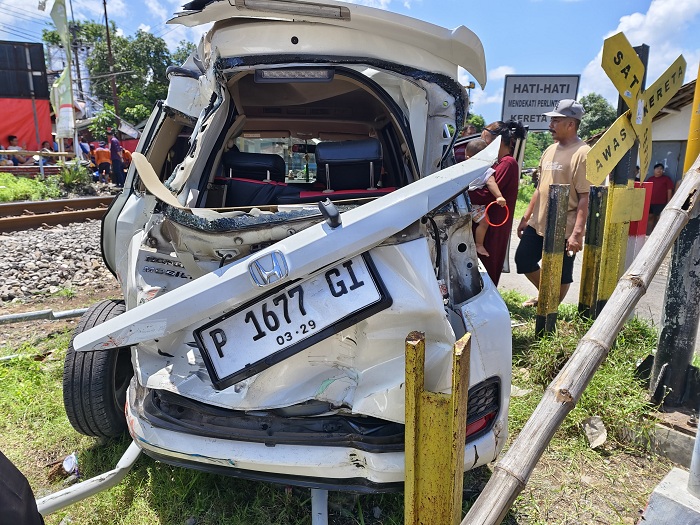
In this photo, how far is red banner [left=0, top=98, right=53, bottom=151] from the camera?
20.5 meters

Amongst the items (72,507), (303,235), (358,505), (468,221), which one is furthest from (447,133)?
(72,507)

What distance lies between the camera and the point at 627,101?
111 inches

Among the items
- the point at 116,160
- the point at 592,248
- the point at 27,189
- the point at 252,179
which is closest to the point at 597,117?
the point at 116,160

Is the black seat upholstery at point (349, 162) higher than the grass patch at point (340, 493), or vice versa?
the black seat upholstery at point (349, 162)

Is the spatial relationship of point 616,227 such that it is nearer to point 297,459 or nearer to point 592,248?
point 592,248

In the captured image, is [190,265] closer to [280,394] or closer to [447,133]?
[280,394]

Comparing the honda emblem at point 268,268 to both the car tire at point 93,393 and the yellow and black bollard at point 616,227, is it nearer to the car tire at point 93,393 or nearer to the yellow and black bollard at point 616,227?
the car tire at point 93,393

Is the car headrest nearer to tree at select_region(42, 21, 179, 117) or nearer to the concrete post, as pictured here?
the concrete post

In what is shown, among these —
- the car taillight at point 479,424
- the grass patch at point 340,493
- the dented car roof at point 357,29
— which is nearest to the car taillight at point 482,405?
the car taillight at point 479,424

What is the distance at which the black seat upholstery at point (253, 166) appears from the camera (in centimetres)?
300

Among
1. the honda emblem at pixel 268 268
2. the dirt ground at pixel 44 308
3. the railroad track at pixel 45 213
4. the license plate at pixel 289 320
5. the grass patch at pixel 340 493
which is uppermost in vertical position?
the honda emblem at pixel 268 268

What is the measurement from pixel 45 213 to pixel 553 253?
10308 mm

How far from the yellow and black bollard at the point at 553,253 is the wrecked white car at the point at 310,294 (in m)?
1.13

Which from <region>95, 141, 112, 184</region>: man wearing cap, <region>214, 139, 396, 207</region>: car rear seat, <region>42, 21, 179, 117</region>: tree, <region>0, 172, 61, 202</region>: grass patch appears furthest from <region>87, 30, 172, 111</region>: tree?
<region>214, 139, 396, 207</region>: car rear seat
